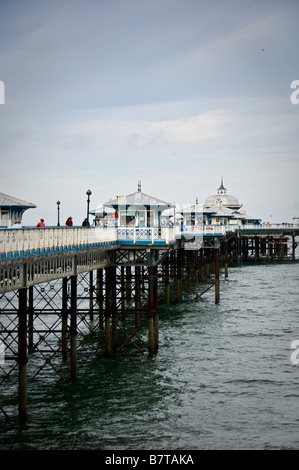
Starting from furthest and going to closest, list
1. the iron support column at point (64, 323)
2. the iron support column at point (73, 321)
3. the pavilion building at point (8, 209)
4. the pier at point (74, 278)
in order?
the pavilion building at point (8, 209), the iron support column at point (64, 323), the iron support column at point (73, 321), the pier at point (74, 278)

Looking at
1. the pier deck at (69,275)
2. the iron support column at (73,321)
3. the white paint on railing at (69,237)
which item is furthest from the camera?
the iron support column at (73,321)

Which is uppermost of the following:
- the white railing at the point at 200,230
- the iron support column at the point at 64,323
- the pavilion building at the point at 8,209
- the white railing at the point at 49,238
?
the pavilion building at the point at 8,209

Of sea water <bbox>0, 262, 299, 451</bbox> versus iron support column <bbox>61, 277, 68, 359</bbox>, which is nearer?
sea water <bbox>0, 262, 299, 451</bbox>

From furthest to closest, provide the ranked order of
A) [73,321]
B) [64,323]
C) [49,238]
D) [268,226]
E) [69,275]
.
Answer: [268,226], [64,323], [73,321], [69,275], [49,238]

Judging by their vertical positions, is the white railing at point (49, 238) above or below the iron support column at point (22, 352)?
Answer: above

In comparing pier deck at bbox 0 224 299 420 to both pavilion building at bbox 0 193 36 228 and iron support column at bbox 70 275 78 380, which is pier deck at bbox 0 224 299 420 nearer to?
iron support column at bbox 70 275 78 380

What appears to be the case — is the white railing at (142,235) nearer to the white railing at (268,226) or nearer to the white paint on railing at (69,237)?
the white paint on railing at (69,237)

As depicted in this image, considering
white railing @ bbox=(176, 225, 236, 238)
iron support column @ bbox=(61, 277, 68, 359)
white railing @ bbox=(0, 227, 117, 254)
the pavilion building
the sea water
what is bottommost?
the sea water

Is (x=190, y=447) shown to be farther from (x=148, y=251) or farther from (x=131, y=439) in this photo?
(x=148, y=251)

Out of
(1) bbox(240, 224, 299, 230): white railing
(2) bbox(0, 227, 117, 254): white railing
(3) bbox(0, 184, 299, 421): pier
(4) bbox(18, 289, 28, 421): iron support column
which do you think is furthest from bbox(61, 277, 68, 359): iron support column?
(1) bbox(240, 224, 299, 230): white railing

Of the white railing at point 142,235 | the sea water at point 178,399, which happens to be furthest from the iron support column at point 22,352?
the white railing at point 142,235

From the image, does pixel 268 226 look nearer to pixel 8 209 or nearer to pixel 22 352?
pixel 8 209

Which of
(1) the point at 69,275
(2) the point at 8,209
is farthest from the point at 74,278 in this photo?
(2) the point at 8,209

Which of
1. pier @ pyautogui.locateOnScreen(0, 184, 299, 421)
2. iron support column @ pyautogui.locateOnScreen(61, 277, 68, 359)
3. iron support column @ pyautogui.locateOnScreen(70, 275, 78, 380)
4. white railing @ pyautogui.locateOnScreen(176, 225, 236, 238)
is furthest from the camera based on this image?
white railing @ pyautogui.locateOnScreen(176, 225, 236, 238)
